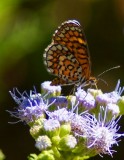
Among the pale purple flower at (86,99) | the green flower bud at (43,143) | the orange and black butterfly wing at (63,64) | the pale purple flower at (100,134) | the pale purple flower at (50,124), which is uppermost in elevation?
the orange and black butterfly wing at (63,64)

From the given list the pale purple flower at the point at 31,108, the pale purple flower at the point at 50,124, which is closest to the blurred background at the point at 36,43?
the pale purple flower at the point at 31,108

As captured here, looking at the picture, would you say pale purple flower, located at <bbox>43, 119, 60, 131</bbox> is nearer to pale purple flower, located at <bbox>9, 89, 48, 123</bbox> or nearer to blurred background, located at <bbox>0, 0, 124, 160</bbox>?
pale purple flower, located at <bbox>9, 89, 48, 123</bbox>

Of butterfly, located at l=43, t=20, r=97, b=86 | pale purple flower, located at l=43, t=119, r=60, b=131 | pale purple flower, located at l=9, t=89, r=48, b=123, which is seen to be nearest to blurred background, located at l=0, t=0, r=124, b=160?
butterfly, located at l=43, t=20, r=97, b=86

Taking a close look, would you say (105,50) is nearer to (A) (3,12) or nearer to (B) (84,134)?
(A) (3,12)

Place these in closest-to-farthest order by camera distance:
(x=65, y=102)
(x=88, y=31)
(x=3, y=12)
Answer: (x=65, y=102) < (x=3, y=12) < (x=88, y=31)

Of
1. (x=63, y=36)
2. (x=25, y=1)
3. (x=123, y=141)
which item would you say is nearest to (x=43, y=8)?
(x=25, y=1)

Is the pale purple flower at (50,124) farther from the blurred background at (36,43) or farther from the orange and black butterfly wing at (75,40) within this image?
the blurred background at (36,43)
